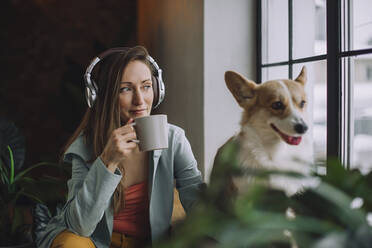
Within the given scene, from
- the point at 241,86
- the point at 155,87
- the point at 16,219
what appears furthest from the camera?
the point at 16,219

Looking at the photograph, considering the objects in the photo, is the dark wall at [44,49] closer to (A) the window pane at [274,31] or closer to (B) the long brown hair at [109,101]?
(A) the window pane at [274,31]

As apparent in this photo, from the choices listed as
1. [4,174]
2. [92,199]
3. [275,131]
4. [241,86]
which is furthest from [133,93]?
[4,174]

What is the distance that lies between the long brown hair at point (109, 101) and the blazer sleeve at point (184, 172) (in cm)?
19

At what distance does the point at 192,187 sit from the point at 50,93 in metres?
2.65

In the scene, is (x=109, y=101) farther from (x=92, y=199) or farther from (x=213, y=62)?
(x=213, y=62)

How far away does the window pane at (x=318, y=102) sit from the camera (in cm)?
138

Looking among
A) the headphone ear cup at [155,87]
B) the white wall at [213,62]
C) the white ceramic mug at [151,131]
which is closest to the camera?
the white ceramic mug at [151,131]

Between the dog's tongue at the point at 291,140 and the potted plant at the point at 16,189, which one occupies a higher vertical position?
the dog's tongue at the point at 291,140

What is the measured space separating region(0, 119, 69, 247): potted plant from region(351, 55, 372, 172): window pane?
1.33 m

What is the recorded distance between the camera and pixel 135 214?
1325 millimetres

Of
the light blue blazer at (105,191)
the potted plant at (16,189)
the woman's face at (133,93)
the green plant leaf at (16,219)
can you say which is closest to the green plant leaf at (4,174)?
the potted plant at (16,189)

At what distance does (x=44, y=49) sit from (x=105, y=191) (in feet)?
8.99

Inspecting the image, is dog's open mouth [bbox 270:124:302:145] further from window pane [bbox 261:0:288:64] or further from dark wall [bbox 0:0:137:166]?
dark wall [bbox 0:0:137:166]

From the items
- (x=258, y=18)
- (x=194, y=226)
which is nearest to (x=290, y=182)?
(x=194, y=226)
